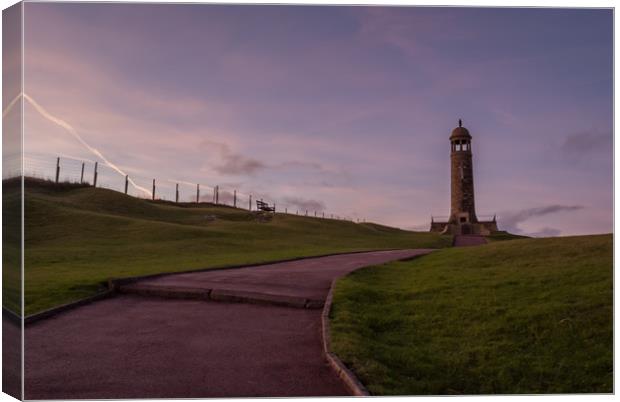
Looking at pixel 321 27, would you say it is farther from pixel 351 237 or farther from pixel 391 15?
pixel 351 237

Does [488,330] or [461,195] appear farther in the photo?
[461,195]

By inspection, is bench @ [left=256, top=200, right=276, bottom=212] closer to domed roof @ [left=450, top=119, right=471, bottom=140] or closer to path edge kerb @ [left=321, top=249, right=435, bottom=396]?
domed roof @ [left=450, top=119, right=471, bottom=140]

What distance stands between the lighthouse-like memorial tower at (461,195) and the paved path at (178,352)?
169ft

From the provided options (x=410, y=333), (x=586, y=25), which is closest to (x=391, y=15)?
(x=586, y=25)

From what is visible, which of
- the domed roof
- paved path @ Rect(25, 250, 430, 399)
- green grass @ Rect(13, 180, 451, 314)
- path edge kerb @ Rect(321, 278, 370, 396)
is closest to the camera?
path edge kerb @ Rect(321, 278, 370, 396)

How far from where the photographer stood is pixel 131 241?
3741 cm

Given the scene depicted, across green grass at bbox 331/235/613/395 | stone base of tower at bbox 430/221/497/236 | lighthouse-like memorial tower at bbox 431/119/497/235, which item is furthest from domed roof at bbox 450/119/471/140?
green grass at bbox 331/235/613/395

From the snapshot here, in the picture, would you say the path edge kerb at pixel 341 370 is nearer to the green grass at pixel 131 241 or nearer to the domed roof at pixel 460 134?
the green grass at pixel 131 241

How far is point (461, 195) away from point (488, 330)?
5560cm

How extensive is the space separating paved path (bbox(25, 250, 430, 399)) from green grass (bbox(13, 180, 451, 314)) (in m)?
1.61

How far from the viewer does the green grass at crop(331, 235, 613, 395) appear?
8.09 m

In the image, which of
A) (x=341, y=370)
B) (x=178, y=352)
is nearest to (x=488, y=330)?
(x=341, y=370)

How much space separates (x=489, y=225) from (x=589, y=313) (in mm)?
52939

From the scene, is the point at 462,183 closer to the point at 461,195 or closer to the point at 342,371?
the point at 461,195
